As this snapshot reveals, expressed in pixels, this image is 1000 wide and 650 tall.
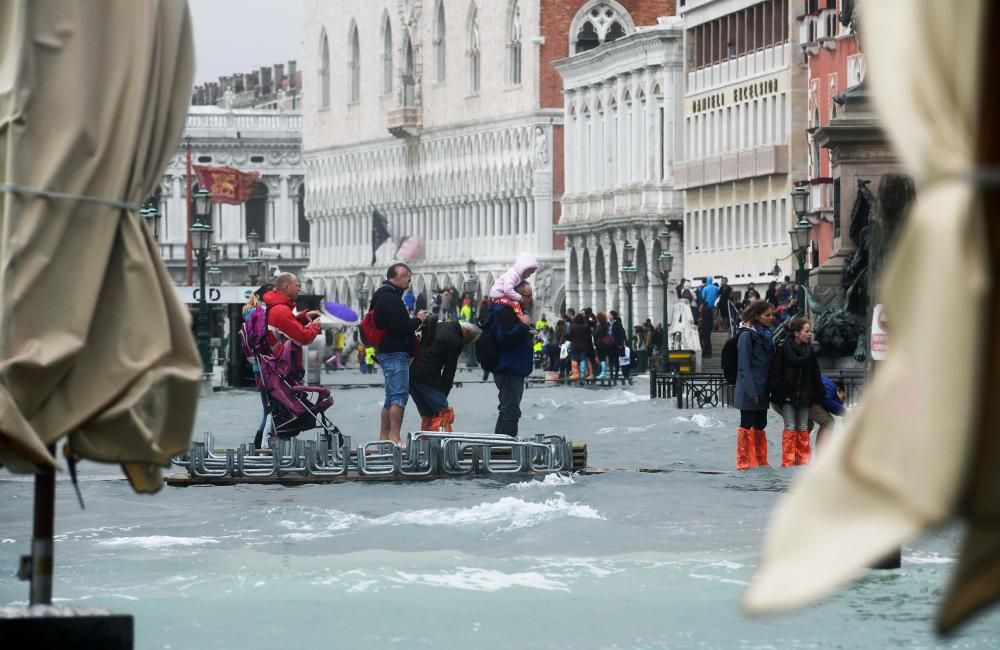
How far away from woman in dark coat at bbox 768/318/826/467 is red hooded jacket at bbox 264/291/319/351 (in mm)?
3151

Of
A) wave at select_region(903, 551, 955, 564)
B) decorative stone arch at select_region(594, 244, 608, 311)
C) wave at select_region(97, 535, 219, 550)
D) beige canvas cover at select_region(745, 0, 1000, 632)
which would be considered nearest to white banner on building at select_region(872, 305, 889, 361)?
wave at select_region(903, 551, 955, 564)

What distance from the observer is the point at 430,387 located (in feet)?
70.2

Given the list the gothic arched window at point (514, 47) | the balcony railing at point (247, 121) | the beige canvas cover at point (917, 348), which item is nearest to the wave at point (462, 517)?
the beige canvas cover at point (917, 348)

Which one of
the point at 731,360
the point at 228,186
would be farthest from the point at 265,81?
the point at 731,360

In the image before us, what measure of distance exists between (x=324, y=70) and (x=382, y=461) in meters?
123

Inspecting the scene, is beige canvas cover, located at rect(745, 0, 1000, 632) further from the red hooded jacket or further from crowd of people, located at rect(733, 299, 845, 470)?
the red hooded jacket

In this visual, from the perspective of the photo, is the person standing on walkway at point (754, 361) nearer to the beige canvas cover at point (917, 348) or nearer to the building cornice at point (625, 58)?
the beige canvas cover at point (917, 348)

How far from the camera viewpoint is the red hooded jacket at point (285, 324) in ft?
66.0

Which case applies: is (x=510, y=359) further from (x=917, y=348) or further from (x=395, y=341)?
(x=917, y=348)

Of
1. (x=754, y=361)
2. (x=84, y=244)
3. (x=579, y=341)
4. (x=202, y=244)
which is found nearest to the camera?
(x=84, y=244)

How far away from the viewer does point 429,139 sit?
414 ft

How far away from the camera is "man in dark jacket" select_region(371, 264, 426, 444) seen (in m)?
20.7

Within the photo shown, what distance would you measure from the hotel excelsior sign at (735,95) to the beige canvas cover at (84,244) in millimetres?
73944

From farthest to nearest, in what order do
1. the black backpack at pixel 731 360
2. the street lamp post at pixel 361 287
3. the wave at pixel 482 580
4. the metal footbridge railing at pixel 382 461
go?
the street lamp post at pixel 361 287 → the black backpack at pixel 731 360 → the metal footbridge railing at pixel 382 461 → the wave at pixel 482 580
